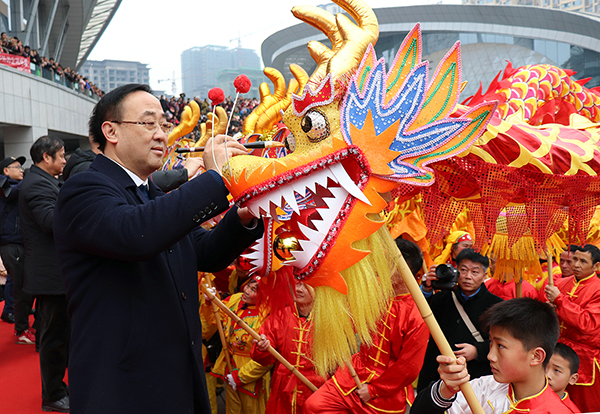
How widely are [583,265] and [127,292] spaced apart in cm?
282

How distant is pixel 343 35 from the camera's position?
135 cm

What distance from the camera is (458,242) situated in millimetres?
4020

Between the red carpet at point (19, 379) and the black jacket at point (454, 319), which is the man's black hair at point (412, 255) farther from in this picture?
the red carpet at point (19, 379)

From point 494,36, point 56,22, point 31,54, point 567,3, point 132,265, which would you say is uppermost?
point 567,3

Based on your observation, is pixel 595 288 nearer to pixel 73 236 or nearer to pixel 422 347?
pixel 422 347

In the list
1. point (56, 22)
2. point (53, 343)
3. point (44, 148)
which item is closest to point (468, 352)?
point (53, 343)

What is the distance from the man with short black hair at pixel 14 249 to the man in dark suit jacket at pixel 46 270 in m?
1.42

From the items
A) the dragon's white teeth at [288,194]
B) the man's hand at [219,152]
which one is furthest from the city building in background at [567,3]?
the dragon's white teeth at [288,194]

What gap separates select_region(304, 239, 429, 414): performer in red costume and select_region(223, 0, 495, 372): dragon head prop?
3.70ft

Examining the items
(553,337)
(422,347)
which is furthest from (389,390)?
(553,337)

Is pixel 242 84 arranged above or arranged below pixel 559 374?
above

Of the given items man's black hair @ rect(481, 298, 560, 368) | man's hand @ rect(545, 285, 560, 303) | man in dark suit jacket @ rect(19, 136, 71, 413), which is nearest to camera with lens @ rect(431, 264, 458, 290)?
man's hand @ rect(545, 285, 560, 303)

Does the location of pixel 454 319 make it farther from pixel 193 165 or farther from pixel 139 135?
pixel 139 135

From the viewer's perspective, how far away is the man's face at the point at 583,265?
3.15 metres
